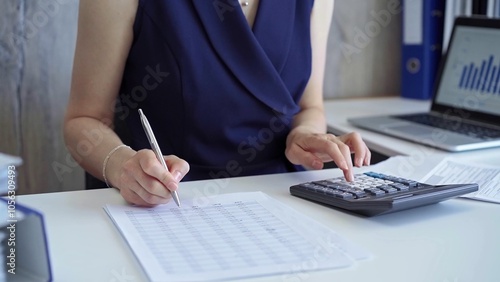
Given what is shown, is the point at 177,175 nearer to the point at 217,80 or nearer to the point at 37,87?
the point at 217,80

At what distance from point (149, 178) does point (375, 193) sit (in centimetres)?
31

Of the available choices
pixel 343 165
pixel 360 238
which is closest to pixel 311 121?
pixel 343 165

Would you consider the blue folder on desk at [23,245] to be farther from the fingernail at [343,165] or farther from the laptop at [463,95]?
the laptop at [463,95]

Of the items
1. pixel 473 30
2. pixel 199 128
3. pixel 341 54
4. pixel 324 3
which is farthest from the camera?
pixel 341 54

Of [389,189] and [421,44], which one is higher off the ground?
[421,44]

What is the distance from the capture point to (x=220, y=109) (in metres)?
1.23

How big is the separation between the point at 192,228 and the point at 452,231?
0.33 metres

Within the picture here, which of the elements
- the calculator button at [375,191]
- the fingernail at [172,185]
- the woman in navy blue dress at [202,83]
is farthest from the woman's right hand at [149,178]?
the calculator button at [375,191]

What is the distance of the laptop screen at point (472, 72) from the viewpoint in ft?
5.23

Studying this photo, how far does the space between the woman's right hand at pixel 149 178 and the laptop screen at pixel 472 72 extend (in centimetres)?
96

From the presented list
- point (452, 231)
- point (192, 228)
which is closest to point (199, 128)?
point (192, 228)

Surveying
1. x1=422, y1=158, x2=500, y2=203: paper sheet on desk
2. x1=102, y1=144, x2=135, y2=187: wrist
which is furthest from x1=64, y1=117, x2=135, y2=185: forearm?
x1=422, y1=158, x2=500, y2=203: paper sheet on desk

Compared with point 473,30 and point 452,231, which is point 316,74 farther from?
point 452,231

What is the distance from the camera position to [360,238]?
2.64 feet
